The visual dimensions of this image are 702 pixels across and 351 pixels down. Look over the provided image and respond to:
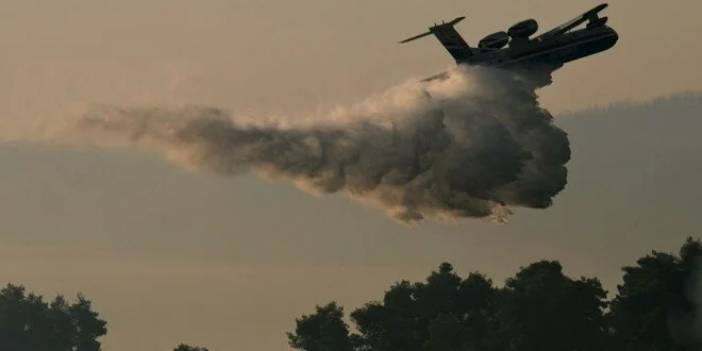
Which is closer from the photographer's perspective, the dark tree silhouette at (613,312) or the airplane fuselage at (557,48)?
the airplane fuselage at (557,48)

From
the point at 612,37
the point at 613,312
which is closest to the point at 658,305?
the point at 613,312

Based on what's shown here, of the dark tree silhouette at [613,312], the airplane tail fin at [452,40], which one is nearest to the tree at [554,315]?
the dark tree silhouette at [613,312]

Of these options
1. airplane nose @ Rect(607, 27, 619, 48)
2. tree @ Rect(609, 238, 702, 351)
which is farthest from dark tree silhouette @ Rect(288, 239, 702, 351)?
airplane nose @ Rect(607, 27, 619, 48)

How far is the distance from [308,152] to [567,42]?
659 inches

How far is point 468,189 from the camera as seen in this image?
136125 millimetres

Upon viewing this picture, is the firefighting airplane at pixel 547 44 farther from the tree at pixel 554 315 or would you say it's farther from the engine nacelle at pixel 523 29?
the tree at pixel 554 315

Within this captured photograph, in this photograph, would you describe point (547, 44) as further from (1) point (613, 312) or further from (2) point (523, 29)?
(1) point (613, 312)

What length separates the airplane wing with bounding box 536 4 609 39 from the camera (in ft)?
433

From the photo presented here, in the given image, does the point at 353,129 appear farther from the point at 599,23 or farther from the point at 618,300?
Result: the point at 618,300

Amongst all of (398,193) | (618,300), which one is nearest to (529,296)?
(618,300)

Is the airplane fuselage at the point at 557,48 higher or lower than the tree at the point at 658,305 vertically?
lower

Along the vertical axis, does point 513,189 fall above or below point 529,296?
below

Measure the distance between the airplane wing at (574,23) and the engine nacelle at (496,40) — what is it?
199 centimetres

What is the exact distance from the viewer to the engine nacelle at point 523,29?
13138 centimetres
